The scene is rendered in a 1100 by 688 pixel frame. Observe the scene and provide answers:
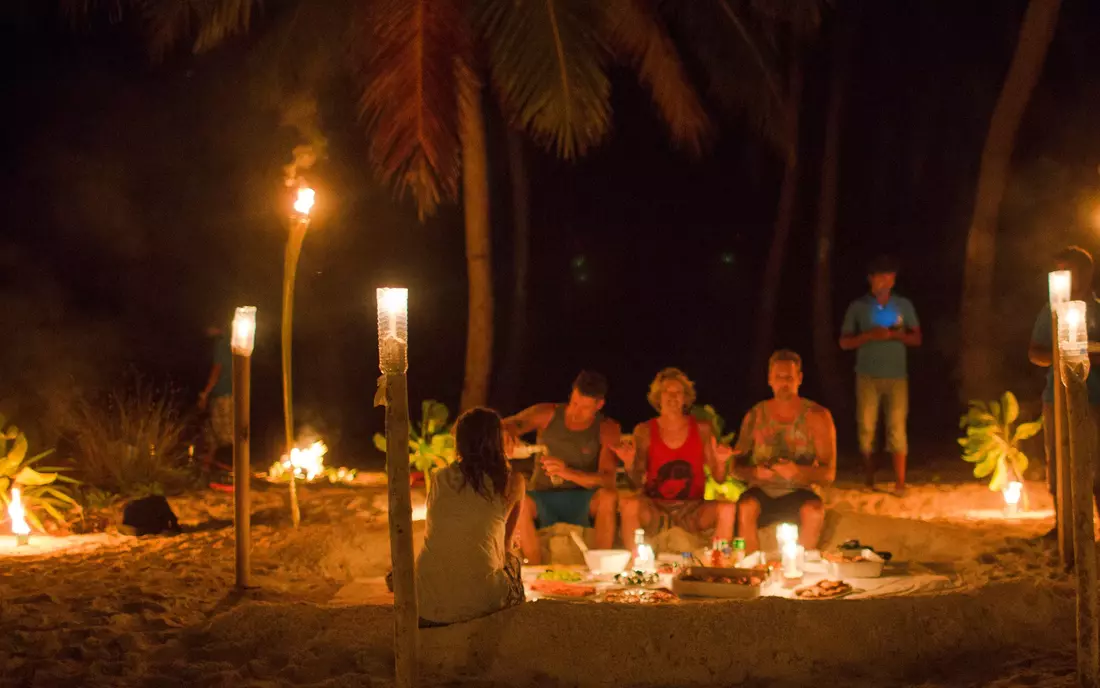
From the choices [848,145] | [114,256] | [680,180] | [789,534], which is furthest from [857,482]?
[680,180]

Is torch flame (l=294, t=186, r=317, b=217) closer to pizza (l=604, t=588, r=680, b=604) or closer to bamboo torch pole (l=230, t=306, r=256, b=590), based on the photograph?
bamboo torch pole (l=230, t=306, r=256, b=590)

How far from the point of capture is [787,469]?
252 inches

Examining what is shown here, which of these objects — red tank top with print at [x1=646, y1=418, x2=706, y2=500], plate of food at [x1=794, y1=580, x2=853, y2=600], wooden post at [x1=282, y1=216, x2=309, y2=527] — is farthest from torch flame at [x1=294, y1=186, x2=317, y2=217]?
plate of food at [x1=794, y1=580, x2=853, y2=600]

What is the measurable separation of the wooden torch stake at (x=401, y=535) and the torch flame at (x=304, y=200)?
4.17m

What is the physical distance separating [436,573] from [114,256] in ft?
39.6

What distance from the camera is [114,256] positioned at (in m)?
15.2

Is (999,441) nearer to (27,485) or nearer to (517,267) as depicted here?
(27,485)

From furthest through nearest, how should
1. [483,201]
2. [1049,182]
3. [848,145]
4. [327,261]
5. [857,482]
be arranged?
[848,145]
[327,261]
[1049,182]
[483,201]
[857,482]

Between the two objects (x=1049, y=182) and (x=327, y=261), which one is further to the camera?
(x=327, y=261)

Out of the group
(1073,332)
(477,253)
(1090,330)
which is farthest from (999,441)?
(477,253)

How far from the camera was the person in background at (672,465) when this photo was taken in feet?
21.4

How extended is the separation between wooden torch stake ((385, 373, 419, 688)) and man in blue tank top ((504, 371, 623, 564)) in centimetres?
270

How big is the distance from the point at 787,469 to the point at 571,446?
1.29 metres

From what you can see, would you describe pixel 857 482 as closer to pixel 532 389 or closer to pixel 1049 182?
pixel 1049 182
